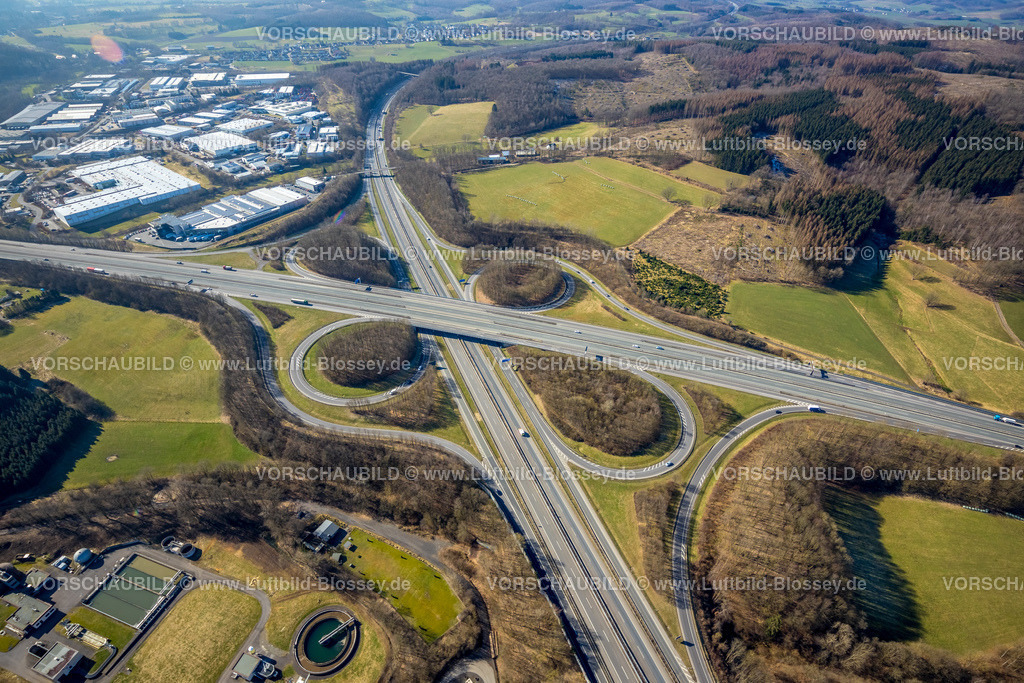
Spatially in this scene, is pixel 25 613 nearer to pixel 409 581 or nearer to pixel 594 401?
pixel 409 581

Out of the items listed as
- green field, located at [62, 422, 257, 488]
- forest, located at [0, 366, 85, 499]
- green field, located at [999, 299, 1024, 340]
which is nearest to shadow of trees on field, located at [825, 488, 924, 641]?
green field, located at [999, 299, 1024, 340]

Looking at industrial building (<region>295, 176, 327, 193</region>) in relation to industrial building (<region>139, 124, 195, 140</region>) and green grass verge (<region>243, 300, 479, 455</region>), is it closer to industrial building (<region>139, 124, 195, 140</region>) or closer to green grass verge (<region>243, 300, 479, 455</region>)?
green grass verge (<region>243, 300, 479, 455</region>)

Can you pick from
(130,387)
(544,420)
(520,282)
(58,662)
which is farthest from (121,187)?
(544,420)

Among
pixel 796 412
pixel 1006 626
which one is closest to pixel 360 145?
pixel 796 412

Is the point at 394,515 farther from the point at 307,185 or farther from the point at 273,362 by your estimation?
the point at 307,185

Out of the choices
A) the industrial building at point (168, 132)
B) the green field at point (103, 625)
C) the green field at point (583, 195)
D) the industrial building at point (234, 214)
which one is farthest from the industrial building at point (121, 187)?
the green field at point (103, 625)
